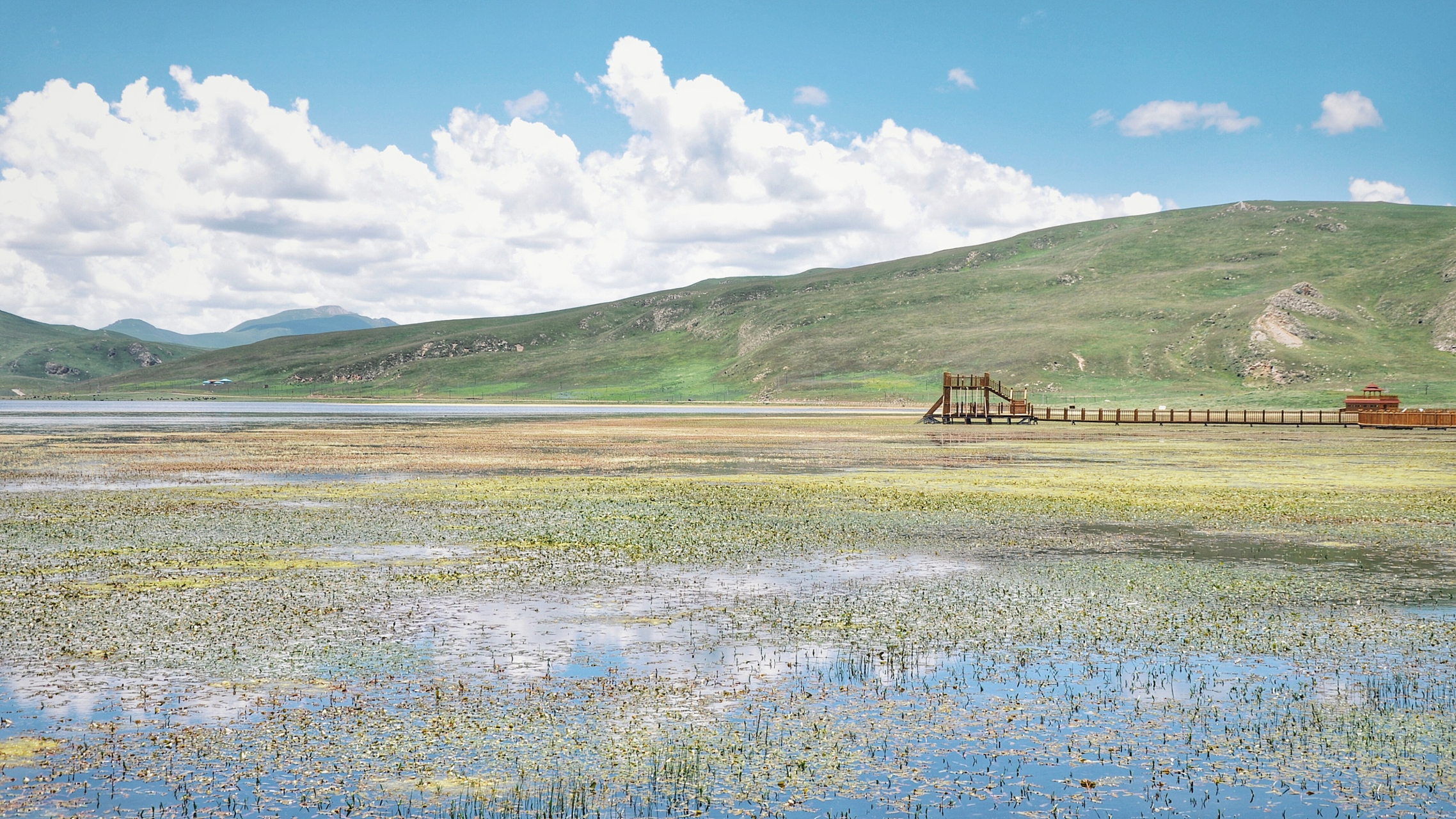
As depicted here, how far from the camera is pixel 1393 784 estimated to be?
12086 millimetres

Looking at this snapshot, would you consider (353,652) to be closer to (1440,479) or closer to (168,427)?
(1440,479)

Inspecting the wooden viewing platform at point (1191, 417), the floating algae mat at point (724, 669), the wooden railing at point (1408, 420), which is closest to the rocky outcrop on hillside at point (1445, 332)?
the wooden viewing platform at point (1191, 417)

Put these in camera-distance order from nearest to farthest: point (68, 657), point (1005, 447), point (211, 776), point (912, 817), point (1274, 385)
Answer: point (912, 817)
point (211, 776)
point (68, 657)
point (1005, 447)
point (1274, 385)

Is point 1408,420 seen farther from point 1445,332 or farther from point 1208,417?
point 1445,332

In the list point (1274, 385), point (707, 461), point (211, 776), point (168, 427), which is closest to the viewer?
point (211, 776)

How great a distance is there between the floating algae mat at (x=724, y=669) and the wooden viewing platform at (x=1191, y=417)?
271 ft

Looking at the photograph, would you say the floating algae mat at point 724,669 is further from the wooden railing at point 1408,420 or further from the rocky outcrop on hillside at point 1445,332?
the rocky outcrop on hillside at point 1445,332

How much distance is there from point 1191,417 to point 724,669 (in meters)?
111

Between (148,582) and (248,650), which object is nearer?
(248,650)

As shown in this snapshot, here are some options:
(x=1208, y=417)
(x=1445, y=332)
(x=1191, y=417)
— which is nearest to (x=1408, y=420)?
(x=1208, y=417)

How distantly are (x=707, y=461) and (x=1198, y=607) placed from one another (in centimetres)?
3944

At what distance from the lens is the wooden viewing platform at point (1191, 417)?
104 m

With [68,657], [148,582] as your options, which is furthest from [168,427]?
[68,657]

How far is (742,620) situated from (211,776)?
32.2ft
